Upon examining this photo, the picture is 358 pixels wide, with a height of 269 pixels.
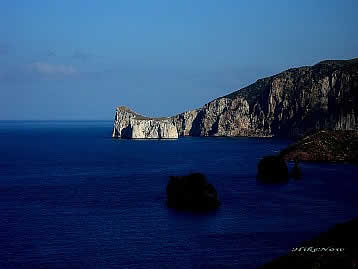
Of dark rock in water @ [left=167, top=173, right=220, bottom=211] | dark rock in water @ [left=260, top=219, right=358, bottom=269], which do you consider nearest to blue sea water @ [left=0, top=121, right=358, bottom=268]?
dark rock in water @ [left=167, top=173, right=220, bottom=211]

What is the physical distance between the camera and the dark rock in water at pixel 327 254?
62.0 meters

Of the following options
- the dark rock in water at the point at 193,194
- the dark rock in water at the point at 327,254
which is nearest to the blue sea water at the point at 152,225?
the dark rock in water at the point at 193,194

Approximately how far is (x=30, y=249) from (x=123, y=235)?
64.1ft

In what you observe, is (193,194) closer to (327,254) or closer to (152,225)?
(152,225)

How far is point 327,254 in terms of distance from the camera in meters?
65.0

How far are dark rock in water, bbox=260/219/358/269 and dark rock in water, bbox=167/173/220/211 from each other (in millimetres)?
74302

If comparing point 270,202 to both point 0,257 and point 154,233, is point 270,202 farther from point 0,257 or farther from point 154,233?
point 0,257

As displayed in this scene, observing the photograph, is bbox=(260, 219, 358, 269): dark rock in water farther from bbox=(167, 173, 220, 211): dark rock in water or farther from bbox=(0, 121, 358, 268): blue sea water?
bbox=(167, 173, 220, 211): dark rock in water

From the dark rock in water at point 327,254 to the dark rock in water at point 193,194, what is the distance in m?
74.3

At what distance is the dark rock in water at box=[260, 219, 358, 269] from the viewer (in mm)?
62000

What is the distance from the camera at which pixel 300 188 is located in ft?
623

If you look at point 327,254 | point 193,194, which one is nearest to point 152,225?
point 193,194

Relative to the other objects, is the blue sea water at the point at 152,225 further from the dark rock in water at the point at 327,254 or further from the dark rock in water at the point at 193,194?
the dark rock in water at the point at 327,254

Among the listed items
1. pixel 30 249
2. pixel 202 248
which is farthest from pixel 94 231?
pixel 202 248
